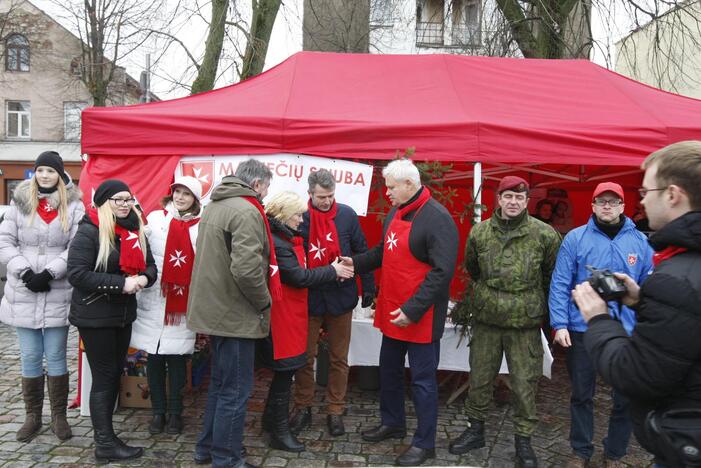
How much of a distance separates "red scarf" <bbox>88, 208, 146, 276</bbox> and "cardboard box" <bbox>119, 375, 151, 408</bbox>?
4.27 feet

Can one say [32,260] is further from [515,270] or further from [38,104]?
[38,104]

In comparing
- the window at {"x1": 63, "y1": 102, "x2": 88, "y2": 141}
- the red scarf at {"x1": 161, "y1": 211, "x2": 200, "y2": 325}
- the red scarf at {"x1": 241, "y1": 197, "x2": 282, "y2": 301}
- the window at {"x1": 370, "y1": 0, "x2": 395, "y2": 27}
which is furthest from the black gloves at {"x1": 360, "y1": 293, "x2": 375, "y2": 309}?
the window at {"x1": 63, "y1": 102, "x2": 88, "y2": 141}

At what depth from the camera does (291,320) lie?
135 inches

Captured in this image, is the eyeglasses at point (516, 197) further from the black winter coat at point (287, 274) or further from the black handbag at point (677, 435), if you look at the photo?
the black handbag at point (677, 435)

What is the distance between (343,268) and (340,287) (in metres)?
0.26

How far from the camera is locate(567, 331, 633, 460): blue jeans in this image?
3.38 metres

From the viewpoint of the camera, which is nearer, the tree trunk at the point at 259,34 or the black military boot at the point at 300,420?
the black military boot at the point at 300,420

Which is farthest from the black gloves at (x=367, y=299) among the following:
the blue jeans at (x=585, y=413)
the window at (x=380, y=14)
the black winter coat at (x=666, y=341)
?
the window at (x=380, y=14)

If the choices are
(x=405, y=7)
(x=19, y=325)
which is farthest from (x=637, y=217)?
(x=405, y=7)

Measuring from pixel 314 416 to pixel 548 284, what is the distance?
202cm

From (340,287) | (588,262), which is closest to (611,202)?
(588,262)

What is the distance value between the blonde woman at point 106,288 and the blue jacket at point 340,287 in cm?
108

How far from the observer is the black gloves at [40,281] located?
3.42 m

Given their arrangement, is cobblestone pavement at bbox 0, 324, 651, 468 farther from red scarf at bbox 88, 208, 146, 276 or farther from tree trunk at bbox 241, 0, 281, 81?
tree trunk at bbox 241, 0, 281, 81
